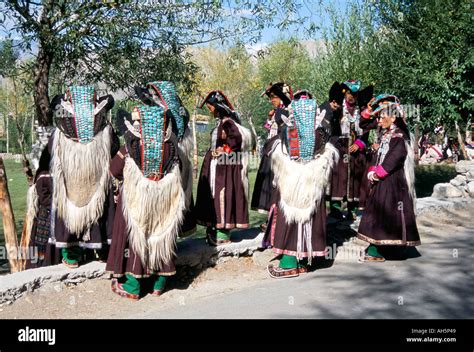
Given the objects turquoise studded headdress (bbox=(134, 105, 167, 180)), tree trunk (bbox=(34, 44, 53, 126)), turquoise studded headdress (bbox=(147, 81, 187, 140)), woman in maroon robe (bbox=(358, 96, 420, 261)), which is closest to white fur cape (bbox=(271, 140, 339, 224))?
woman in maroon robe (bbox=(358, 96, 420, 261))

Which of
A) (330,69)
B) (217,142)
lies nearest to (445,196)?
(217,142)

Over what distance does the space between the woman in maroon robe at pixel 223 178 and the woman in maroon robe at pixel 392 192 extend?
1.63 m

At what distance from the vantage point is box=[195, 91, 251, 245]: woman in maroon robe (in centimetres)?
719

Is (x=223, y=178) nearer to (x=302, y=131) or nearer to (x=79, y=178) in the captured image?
(x=302, y=131)

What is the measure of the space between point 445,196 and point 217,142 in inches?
231

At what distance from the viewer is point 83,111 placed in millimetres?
6062

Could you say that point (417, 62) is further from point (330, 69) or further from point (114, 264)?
point (114, 264)

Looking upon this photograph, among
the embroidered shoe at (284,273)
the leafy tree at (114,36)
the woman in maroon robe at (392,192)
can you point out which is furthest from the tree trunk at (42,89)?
the woman in maroon robe at (392,192)

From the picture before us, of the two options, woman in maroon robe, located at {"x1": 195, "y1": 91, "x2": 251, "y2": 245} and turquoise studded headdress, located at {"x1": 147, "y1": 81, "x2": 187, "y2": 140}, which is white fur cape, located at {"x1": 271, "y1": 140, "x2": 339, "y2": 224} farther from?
turquoise studded headdress, located at {"x1": 147, "y1": 81, "x2": 187, "y2": 140}

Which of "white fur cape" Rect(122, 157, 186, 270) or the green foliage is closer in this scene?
"white fur cape" Rect(122, 157, 186, 270)

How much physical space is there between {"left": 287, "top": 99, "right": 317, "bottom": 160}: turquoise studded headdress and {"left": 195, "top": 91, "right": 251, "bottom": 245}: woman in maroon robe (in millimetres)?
914

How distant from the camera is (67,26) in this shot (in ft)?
22.1

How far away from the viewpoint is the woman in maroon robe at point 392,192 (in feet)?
22.6

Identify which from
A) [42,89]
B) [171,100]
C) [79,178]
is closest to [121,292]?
[79,178]
